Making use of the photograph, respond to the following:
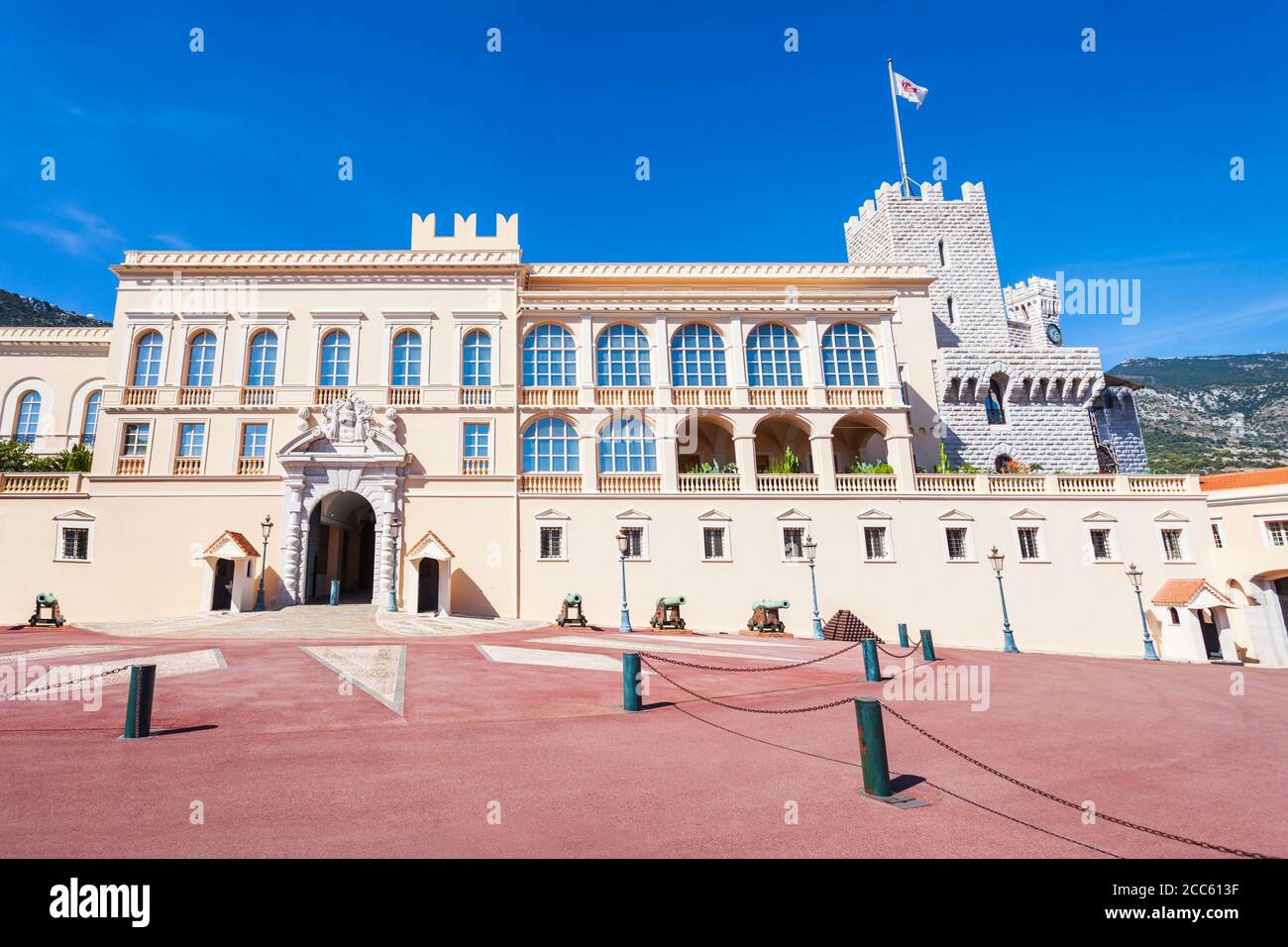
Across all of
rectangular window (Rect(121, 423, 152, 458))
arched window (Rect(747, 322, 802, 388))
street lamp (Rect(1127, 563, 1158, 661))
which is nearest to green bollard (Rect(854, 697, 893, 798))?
arched window (Rect(747, 322, 802, 388))

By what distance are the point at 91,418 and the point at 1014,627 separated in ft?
151

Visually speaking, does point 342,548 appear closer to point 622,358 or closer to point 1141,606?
point 622,358

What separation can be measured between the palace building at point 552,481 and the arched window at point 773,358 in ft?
0.39

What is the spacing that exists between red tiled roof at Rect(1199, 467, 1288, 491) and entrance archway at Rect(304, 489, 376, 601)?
129 ft

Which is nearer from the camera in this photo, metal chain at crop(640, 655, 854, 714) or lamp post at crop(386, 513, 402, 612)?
metal chain at crop(640, 655, 854, 714)

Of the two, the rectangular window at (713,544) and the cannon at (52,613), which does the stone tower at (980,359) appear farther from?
the cannon at (52,613)

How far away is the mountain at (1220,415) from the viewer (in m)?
82.1

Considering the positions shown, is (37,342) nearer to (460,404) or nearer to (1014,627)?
(460,404)

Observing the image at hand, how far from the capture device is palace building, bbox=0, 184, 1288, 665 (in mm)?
25078

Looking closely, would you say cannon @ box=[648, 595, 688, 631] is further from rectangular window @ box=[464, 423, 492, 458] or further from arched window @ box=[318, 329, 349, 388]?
arched window @ box=[318, 329, 349, 388]

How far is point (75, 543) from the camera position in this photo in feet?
81.6

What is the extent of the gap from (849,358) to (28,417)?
139 ft

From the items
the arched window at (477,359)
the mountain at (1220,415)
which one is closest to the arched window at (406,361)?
the arched window at (477,359)
